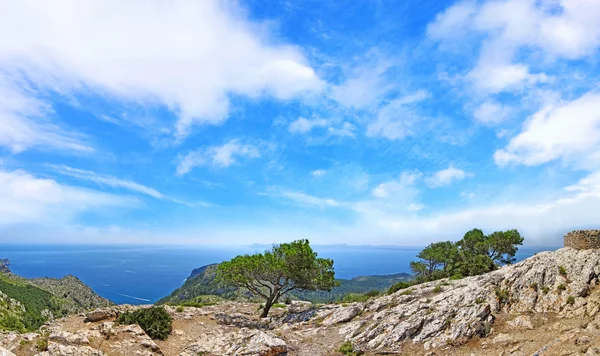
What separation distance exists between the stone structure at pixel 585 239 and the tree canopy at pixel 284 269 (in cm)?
2357

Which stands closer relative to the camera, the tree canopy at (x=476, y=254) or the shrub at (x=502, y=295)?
the shrub at (x=502, y=295)

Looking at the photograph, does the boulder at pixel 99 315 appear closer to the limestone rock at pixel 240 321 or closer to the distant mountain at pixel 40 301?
the limestone rock at pixel 240 321

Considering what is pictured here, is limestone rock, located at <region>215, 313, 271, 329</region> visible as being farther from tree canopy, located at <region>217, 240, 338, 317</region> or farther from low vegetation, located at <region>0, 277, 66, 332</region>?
low vegetation, located at <region>0, 277, 66, 332</region>

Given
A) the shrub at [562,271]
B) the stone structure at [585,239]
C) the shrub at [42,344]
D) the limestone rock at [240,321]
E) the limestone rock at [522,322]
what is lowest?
the limestone rock at [240,321]

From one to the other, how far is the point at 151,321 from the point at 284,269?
1400 centimetres

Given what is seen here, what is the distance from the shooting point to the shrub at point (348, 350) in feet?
73.9

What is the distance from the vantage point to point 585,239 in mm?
27750

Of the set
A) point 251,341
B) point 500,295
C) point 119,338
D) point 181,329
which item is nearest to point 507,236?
point 500,295

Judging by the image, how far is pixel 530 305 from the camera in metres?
23.5

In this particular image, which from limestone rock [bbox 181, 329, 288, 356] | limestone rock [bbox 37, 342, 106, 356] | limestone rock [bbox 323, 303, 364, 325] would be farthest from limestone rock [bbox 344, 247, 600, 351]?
limestone rock [bbox 37, 342, 106, 356]

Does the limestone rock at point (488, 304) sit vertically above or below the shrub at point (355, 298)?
above

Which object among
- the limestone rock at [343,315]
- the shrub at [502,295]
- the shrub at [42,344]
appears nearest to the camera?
the shrub at [42,344]

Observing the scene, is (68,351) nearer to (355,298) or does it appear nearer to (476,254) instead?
(355,298)

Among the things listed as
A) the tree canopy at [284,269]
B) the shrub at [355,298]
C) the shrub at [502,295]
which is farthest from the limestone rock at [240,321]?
the shrub at [502,295]
